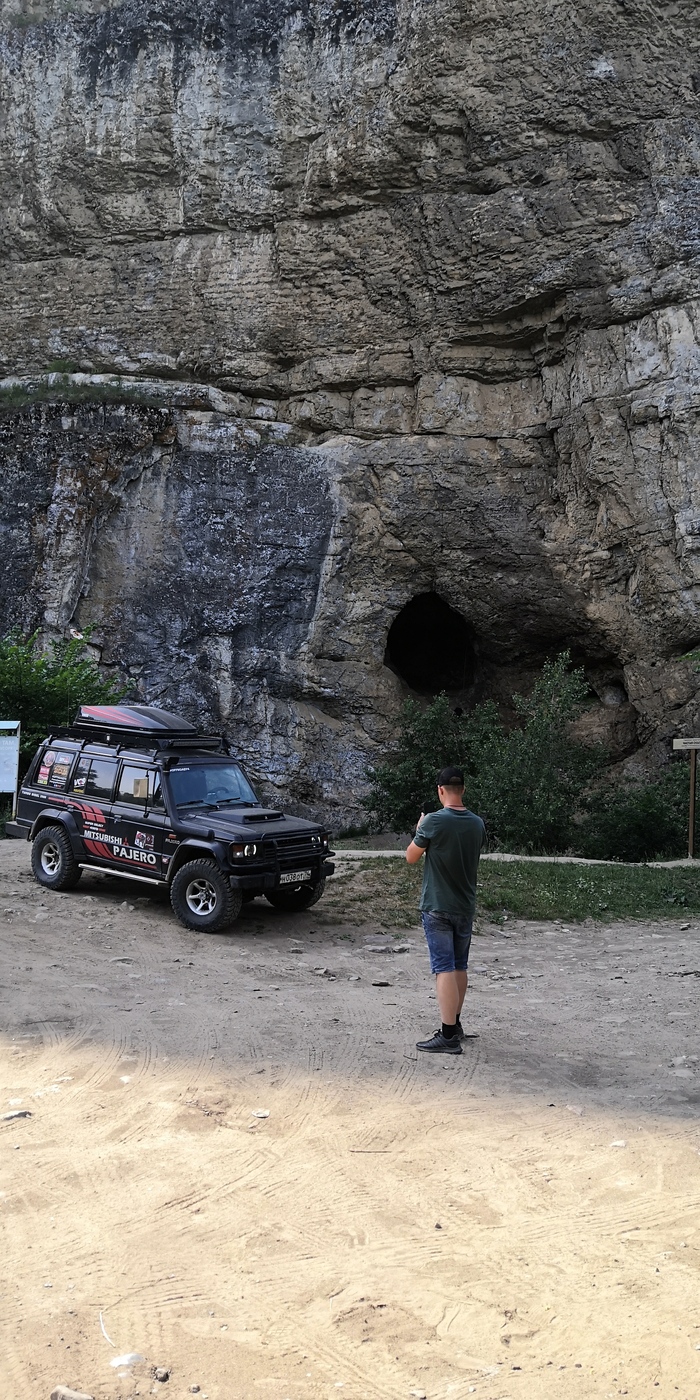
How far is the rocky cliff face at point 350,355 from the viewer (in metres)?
21.0

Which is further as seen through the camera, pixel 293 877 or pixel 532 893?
pixel 532 893

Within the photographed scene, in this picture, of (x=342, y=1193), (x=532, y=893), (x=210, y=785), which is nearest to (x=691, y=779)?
(x=532, y=893)

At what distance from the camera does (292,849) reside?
9.70m

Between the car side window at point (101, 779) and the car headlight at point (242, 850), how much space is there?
2.03 meters

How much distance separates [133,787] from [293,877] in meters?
2.09

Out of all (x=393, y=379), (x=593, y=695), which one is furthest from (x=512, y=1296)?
(x=393, y=379)

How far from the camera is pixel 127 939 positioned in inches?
351

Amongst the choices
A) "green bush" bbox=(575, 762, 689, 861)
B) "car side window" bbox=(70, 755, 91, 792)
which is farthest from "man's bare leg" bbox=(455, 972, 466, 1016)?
"green bush" bbox=(575, 762, 689, 861)

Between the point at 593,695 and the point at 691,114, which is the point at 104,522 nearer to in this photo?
the point at 593,695

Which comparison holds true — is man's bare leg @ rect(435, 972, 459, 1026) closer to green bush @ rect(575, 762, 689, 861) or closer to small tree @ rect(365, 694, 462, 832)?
green bush @ rect(575, 762, 689, 861)

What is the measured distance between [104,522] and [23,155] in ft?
35.6

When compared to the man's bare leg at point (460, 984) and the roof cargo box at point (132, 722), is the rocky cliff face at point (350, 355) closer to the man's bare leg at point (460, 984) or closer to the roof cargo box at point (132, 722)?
the roof cargo box at point (132, 722)

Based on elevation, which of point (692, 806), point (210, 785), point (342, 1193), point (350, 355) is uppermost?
point (350, 355)

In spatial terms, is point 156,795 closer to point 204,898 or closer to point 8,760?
point 204,898
